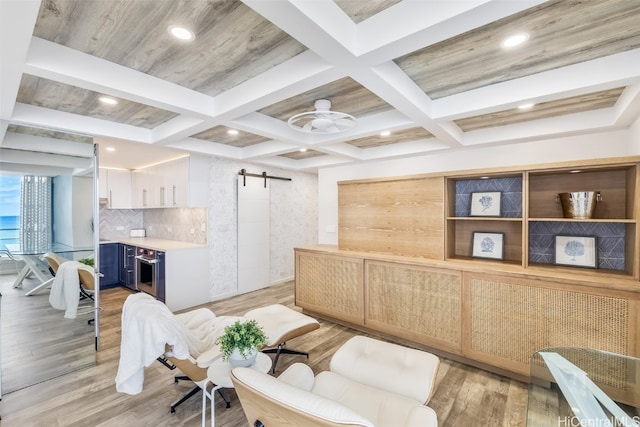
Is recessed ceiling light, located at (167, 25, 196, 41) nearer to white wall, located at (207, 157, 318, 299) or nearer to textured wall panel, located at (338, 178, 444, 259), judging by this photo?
textured wall panel, located at (338, 178, 444, 259)

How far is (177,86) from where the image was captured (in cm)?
232

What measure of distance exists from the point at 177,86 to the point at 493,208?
331 cm

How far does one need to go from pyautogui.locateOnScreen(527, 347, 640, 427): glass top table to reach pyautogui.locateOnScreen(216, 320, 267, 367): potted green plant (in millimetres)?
1513

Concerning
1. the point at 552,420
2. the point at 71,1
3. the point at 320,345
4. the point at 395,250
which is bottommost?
the point at 320,345

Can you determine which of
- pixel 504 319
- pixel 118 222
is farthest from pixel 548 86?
pixel 118 222

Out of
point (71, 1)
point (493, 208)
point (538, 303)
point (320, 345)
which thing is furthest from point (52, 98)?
point (538, 303)

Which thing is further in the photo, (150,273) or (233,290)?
(233,290)

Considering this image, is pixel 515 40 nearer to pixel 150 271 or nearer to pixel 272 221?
pixel 272 221

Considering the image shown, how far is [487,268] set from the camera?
8.87ft

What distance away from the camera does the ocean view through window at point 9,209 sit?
2646 mm

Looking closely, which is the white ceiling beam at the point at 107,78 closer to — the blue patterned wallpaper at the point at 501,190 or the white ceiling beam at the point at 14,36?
the white ceiling beam at the point at 14,36

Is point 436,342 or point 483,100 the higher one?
point 483,100

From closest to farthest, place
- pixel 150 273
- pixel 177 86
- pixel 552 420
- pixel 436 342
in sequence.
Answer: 1. pixel 552 420
2. pixel 177 86
3. pixel 436 342
4. pixel 150 273

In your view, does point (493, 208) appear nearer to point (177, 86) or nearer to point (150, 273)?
point (177, 86)
